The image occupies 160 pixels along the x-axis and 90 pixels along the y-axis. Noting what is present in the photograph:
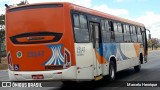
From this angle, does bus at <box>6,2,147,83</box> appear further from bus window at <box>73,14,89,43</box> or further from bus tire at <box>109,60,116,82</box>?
bus tire at <box>109,60,116,82</box>

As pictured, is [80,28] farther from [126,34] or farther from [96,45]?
[126,34]

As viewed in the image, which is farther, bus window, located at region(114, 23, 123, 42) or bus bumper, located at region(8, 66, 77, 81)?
bus window, located at region(114, 23, 123, 42)

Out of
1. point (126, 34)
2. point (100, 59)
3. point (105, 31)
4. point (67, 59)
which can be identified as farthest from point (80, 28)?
point (126, 34)

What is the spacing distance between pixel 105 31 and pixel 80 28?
10.2 feet

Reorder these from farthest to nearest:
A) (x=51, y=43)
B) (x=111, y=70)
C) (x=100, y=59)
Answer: (x=111, y=70), (x=100, y=59), (x=51, y=43)

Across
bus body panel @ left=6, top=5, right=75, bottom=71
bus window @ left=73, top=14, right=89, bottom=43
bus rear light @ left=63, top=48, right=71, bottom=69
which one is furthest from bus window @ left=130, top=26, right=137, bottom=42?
bus rear light @ left=63, top=48, right=71, bottom=69

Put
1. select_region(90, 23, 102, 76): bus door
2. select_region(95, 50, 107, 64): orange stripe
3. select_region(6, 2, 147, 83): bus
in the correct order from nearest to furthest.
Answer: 1. select_region(6, 2, 147, 83): bus
2. select_region(90, 23, 102, 76): bus door
3. select_region(95, 50, 107, 64): orange stripe

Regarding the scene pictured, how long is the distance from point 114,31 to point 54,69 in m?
6.04

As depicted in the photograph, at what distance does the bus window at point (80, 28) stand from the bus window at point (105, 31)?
2212 mm

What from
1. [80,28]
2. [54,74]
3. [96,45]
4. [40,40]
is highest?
[80,28]

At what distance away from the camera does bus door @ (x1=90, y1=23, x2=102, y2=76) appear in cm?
1363

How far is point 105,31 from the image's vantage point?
15.5m

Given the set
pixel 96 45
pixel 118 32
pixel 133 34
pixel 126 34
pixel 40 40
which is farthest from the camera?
pixel 133 34

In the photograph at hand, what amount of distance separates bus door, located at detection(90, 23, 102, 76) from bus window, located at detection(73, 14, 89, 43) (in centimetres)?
63
